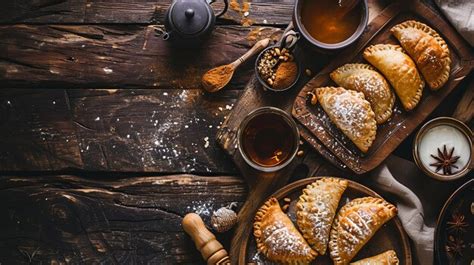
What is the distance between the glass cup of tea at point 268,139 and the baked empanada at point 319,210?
0.15m

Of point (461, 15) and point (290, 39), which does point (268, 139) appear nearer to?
point (290, 39)

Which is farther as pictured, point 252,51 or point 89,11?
point 89,11

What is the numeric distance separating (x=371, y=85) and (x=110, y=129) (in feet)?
3.45

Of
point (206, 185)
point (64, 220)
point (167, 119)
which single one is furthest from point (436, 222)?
point (64, 220)

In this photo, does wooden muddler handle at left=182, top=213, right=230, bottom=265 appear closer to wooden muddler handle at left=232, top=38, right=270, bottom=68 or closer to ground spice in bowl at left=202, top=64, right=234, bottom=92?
ground spice in bowl at left=202, top=64, right=234, bottom=92

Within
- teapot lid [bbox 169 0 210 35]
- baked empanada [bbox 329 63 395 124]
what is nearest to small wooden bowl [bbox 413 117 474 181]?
baked empanada [bbox 329 63 395 124]

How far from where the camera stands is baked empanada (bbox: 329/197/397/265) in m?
2.54

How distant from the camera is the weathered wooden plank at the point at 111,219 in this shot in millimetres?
2717

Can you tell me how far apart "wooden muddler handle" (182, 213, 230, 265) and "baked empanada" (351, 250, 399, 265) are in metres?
0.50

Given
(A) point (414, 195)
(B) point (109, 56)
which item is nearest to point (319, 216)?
(A) point (414, 195)

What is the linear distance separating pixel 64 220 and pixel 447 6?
67.9 inches

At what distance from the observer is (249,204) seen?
2656 mm

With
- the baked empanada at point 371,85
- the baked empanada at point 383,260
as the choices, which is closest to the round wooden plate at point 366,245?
the baked empanada at point 383,260

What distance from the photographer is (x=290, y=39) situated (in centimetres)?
268
